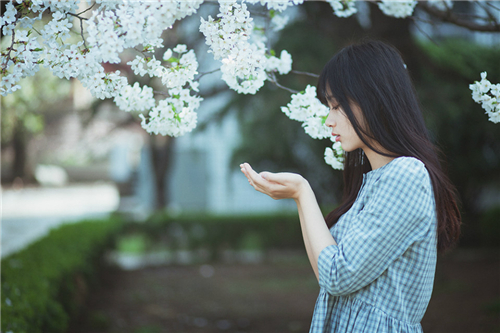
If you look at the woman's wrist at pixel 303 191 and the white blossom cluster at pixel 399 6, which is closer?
the woman's wrist at pixel 303 191

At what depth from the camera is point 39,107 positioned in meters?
15.1

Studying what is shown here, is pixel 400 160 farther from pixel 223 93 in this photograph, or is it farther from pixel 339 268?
pixel 223 93

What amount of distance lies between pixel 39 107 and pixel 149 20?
1552cm

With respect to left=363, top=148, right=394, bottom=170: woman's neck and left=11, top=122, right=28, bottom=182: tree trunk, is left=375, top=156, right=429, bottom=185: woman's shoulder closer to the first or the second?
left=363, top=148, right=394, bottom=170: woman's neck

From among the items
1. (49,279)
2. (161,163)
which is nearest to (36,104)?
(161,163)

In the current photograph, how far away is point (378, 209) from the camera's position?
1.19m

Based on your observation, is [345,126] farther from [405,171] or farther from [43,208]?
[43,208]

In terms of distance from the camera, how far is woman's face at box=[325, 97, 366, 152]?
1.34m

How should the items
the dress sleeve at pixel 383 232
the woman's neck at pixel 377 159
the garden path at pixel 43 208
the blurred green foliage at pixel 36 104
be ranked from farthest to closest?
1. the blurred green foliage at pixel 36 104
2. the garden path at pixel 43 208
3. the woman's neck at pixel 377 159
4. the dress sleeve at pixel 383 232

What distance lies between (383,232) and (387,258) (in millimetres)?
83

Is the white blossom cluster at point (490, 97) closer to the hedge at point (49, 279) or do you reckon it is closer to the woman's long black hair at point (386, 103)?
the woman's long black hair at point (386, 103)

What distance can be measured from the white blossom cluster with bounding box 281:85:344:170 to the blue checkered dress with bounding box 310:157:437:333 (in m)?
0.56

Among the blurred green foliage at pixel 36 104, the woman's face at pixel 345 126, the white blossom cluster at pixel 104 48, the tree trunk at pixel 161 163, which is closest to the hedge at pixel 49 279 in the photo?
the white blossom cluster at pixel 104 48

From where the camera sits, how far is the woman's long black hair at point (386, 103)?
1312 mm
